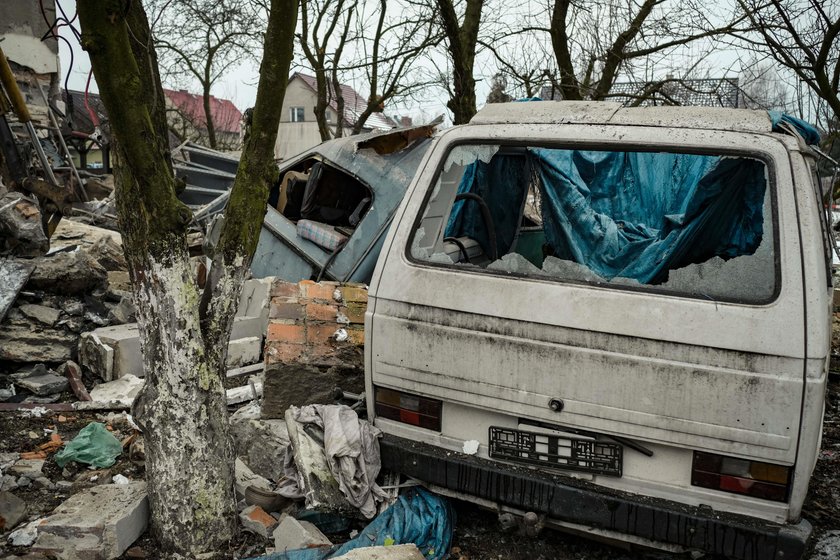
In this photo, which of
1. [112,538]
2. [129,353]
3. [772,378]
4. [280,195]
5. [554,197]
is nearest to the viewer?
[772,378]

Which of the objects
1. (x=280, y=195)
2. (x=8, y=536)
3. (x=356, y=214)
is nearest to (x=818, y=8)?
(x=356, y=214)

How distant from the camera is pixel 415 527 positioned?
3139 millimetres

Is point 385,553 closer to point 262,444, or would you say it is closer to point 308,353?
point 262,444

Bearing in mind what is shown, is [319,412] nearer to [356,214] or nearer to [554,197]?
[554,197]

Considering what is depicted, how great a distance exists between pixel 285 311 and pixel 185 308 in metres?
1.31

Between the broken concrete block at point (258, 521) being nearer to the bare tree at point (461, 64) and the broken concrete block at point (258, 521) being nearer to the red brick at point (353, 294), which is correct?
the red brick at point (353, 294)

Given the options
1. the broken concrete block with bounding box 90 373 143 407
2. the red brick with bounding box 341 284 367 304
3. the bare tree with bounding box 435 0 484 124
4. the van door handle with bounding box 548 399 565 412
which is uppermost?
the bare tree with bounding box 435 0 484 124

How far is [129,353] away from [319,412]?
2.68m

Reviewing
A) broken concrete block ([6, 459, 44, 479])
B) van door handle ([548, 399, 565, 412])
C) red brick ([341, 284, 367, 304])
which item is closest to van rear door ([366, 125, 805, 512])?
van door handle ([548, 399, 565, 412])

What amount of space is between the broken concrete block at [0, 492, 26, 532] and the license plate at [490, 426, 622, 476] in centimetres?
234

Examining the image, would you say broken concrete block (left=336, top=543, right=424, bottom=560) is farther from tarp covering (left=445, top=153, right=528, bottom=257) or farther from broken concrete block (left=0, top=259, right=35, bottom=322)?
broken concrete block (left=0, top=259, right=35, bottom=322)

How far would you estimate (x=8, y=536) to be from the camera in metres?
3.31

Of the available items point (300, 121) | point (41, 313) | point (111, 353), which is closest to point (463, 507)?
point (111, 353)

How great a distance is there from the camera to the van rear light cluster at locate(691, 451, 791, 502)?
8.25 ft
